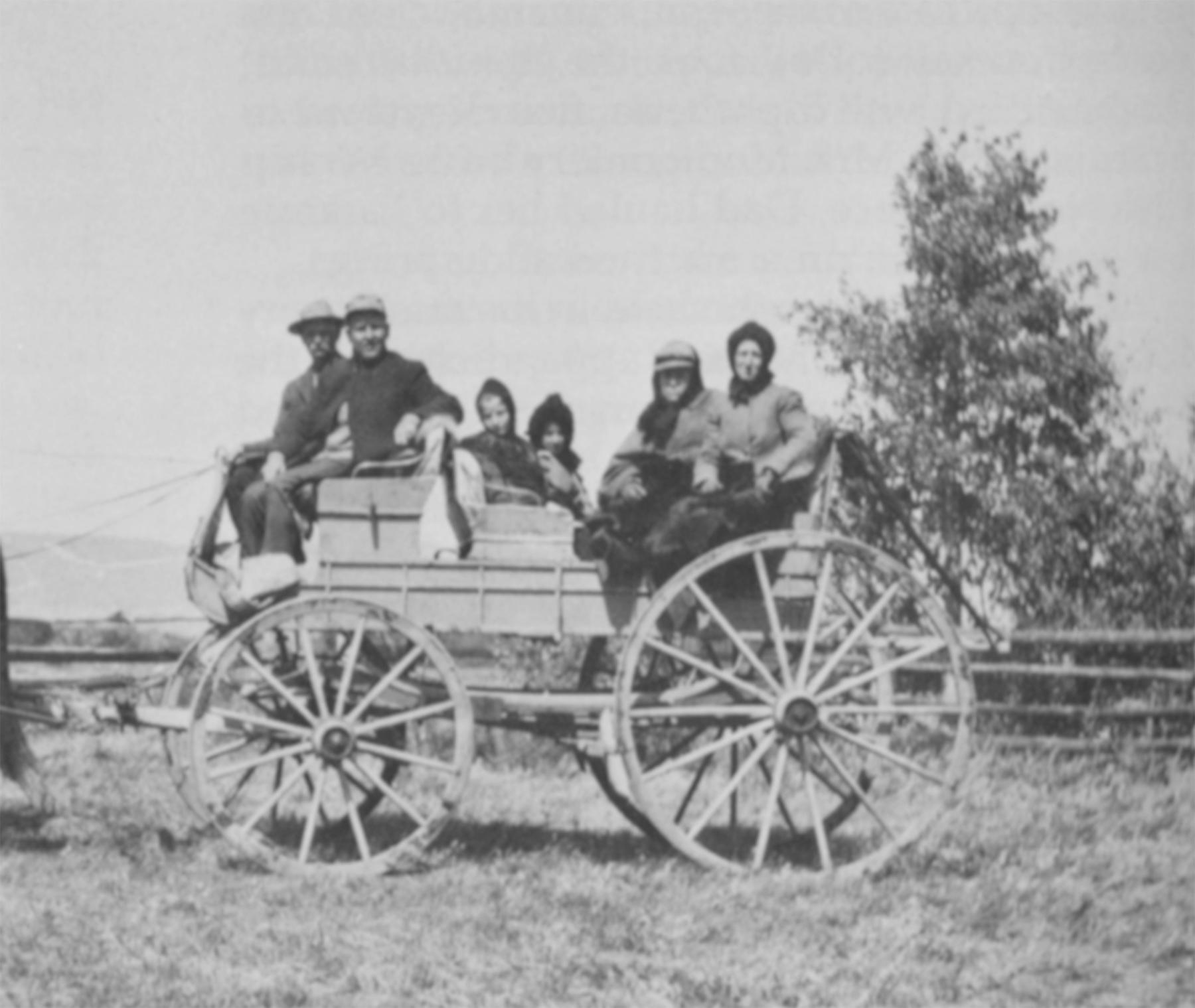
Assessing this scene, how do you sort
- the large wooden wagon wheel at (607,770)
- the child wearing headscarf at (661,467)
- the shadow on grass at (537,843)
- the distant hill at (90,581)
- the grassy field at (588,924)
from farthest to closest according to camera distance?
the distant hill at (90,581)
the large wooden wagon wheel at (607,770)
the shadow on grass at (537,843)
the child wearing headscarf at (661,467)
the grassy field at (588,924)

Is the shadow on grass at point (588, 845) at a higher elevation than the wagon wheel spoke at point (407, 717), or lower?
lower

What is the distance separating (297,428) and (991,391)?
17815mm

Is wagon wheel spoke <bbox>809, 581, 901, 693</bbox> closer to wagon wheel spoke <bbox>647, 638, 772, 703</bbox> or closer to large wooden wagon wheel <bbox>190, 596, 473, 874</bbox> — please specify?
wagon wheel spoke <bbox>647, 638, 772, 703</bbox>

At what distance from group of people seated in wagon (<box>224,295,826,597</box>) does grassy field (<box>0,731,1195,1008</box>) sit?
141cm

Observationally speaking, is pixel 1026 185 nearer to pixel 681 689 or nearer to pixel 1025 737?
pixel 1025 737

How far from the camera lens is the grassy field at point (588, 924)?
5.41 m

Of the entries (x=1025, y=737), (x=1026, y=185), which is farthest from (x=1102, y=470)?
(x=1025, y=737)

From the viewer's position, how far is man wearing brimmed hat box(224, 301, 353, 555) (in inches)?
293

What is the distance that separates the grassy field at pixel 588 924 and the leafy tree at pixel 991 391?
13239 millimetres

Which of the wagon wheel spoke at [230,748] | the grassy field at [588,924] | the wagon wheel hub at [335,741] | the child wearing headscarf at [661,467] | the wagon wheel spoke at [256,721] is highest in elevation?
the child wearing headscarf at [661,467]

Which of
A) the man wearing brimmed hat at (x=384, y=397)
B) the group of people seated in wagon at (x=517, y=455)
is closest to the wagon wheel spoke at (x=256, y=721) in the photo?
the group of people seated in wagon at (x=517, y=455)

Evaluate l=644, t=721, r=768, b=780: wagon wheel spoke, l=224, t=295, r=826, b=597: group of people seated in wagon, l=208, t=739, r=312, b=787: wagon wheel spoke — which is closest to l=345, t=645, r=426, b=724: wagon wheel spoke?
l=208, t=739, r=312, b=787: wagon wheel spoke

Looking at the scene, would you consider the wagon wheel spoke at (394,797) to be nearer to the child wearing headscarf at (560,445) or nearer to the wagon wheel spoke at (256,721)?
the wagon wheel spoke at (256,721)

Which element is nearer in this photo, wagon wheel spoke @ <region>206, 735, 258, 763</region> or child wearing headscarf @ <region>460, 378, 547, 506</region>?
wagon wheel spoke @ <region>206, 735, 258, 763</region>
